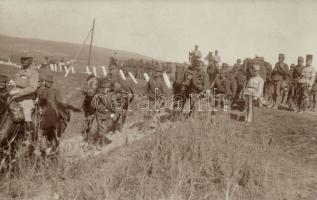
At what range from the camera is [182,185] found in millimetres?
6285

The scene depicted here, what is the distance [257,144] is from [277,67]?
7518 millimetres

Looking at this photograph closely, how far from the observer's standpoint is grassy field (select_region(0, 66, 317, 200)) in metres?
6.09

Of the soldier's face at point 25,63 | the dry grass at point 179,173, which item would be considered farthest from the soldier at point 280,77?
the soldier's face at point 25,63

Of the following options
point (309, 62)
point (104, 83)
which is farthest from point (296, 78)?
Result: point (104, 83)

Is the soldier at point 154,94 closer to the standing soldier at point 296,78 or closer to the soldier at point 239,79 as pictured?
the soldier at point 239,79

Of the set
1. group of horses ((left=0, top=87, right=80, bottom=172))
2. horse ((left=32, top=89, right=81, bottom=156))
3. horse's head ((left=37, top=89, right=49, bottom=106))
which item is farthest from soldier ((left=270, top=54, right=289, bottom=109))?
horse's head ((left=37, top=89, right=49, bottom=106))

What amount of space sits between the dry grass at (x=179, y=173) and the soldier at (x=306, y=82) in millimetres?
6034

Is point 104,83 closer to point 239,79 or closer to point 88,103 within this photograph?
point 88,103

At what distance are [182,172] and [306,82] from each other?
28.3ft

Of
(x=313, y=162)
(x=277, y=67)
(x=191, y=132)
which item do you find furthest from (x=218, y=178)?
(x=277, y=67)

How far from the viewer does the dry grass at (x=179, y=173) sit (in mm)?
6086

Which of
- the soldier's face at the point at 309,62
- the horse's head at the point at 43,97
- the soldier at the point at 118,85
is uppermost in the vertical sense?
the soldier's face at the point at 309,62

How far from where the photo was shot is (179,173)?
643 cm

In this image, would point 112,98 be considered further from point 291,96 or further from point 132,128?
point 291,96
